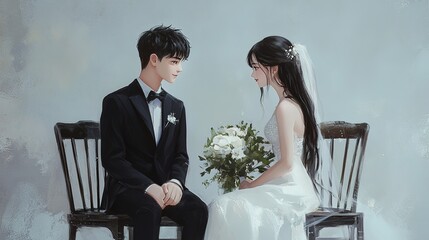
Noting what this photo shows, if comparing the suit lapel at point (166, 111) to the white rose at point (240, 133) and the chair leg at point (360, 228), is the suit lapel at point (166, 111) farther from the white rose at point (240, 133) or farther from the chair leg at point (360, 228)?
the chair leg at point (360, 228)

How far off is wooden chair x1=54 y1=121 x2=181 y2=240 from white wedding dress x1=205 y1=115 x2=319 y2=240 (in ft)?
0.98

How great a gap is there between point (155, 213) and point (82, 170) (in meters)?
0.71

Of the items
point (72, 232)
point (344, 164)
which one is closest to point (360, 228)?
point (344, 164)

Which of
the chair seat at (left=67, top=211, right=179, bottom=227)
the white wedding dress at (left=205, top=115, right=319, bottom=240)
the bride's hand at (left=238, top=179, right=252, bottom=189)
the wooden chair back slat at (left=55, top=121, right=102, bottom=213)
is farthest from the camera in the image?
the wooden chair back slat at (left=55, top=121, right=102, bottom=213)

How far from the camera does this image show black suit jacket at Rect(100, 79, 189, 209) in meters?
3.23

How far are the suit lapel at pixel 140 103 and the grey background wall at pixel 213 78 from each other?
355mm

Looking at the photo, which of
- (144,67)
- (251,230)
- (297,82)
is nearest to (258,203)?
(251,230)

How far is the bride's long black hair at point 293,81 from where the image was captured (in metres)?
3.30

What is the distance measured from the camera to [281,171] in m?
3.18

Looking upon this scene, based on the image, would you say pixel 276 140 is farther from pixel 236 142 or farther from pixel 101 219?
pixel 101 219

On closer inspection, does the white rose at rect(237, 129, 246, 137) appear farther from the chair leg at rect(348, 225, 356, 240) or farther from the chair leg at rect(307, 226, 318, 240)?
the chair leg at rect(348, 225, 356, 240)

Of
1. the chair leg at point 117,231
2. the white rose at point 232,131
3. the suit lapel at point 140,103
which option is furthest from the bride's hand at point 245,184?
the chair leg at point 117,231

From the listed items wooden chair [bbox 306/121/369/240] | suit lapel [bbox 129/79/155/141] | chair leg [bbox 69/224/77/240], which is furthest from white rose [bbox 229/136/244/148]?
chair leg [bbox 69/224/77/240]

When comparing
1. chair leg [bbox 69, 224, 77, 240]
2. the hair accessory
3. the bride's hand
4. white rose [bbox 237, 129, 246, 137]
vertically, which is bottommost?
chair leg [bbox 69, 224, 77, 240]
